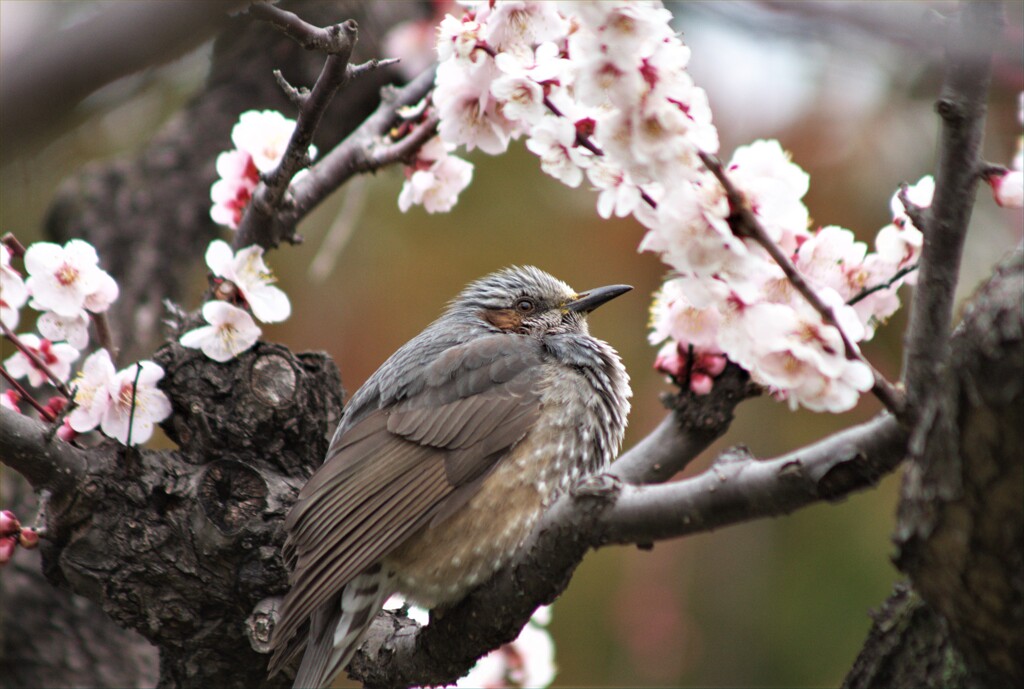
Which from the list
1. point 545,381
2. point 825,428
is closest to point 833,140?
point 825,428

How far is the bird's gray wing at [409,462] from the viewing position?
117 inches

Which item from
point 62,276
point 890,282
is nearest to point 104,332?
point 62,276

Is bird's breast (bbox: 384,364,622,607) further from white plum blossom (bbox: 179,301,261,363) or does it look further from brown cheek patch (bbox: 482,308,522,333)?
white plum blossom (bbox: 179,301,261,363)

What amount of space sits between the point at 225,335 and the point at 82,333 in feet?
1.43

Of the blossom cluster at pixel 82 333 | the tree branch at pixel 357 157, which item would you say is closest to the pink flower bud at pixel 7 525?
the blossom cluster at pixel 82 333

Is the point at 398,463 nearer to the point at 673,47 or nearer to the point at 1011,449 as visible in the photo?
the point at 673,47

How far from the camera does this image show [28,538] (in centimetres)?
302

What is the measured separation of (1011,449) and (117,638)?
354cm

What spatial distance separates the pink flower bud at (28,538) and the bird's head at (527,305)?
175cm

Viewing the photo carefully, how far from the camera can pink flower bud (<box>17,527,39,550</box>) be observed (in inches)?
119

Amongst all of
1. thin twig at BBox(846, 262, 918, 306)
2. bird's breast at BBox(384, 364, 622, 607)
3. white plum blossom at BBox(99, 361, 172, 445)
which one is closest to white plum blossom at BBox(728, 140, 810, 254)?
thin twig at BBox(846, 262, 918, 306)

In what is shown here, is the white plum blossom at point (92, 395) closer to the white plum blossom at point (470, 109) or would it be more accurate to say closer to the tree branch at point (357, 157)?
the tree branch at point (357, 157)

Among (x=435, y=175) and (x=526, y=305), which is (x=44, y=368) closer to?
(x=435, y=175)

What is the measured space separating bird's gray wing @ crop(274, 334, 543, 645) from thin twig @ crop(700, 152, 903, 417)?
1496 mm
